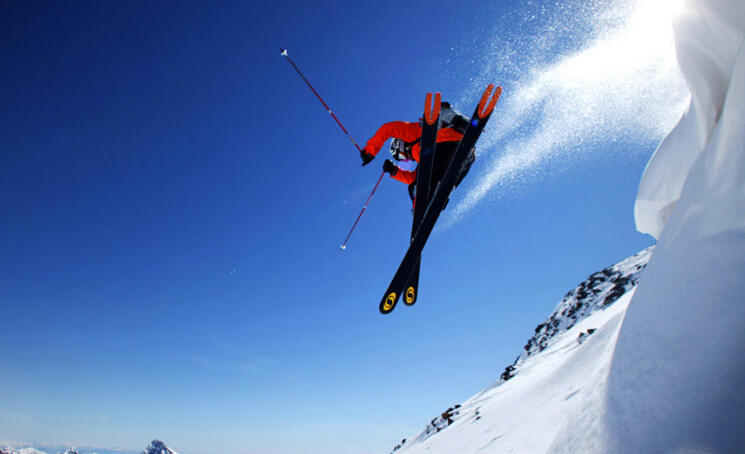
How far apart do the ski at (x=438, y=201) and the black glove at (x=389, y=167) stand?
110cm

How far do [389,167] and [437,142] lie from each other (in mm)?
995

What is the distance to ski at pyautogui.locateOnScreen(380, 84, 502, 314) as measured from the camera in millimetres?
5328

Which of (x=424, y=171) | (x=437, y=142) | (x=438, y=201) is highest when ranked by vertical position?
(x=437, y=142)

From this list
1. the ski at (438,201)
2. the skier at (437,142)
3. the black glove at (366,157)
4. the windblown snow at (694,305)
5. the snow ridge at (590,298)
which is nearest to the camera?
the windblown snow at (694,305)

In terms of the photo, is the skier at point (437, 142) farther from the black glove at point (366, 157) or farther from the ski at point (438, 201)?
the ski at point (438, 201)

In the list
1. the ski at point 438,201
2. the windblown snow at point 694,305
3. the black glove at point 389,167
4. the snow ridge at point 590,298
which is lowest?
the windblown snow at point 694,305

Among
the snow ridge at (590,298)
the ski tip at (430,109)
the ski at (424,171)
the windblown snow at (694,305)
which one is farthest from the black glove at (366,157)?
the snow ridge at (590,298)

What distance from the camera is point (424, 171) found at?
561cm

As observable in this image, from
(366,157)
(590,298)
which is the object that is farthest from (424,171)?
(590,298)

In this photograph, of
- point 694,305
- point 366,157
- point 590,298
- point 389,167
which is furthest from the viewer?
point 590,298

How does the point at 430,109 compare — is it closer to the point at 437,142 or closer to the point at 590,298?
the point at 437,142

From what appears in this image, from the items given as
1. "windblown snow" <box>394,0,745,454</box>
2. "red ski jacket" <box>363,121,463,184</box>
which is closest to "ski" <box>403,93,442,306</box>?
"red ski jacket" <box>363,121,463,184</box>

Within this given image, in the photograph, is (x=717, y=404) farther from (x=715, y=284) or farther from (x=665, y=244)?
(x=665, y=244)

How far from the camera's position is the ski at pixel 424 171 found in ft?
17.6
